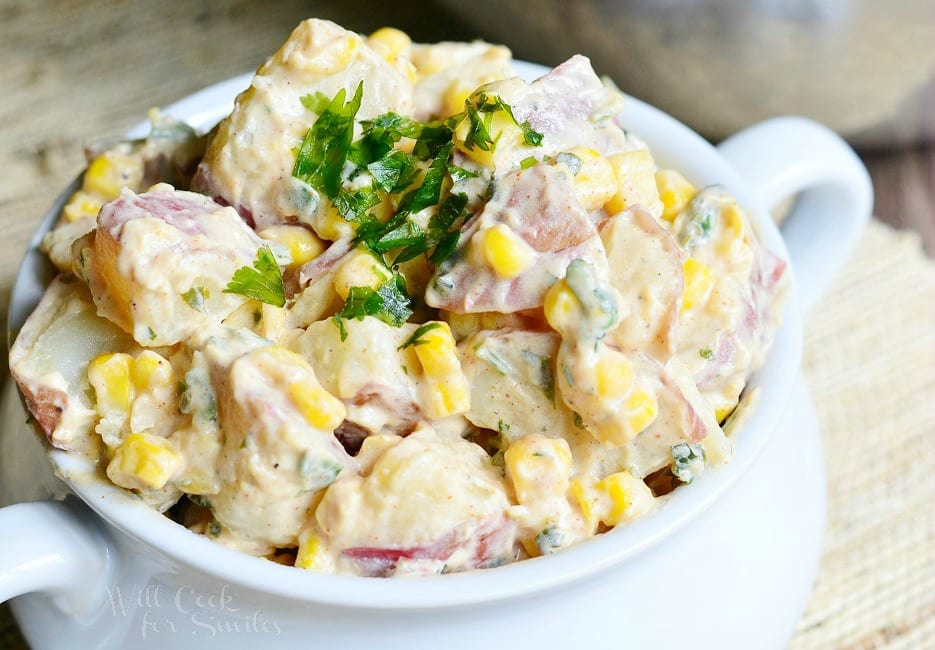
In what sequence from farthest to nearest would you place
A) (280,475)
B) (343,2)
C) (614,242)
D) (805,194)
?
1. (343,2)
2. (805,194)
3. (614,242)
4. (280,475)

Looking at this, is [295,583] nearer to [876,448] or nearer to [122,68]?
[876,448]

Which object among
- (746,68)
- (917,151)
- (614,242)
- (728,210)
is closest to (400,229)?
(614,242)

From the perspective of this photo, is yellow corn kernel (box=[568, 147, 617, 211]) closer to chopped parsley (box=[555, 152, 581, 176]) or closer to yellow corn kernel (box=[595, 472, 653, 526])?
chopped parsley (box=[555, 152, 581, 176])

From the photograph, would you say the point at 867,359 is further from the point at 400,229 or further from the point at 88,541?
the point at 88,541

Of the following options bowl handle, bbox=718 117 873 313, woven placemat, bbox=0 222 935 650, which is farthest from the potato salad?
woven placemat, bbox=0 222 935 650

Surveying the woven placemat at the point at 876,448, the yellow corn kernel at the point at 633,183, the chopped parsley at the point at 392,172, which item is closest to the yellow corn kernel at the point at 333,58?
the chopped parsley at the point at 392,172

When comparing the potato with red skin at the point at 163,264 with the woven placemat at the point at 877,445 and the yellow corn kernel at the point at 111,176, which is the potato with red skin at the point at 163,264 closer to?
the yellow corn kernel at the point at 111,176
